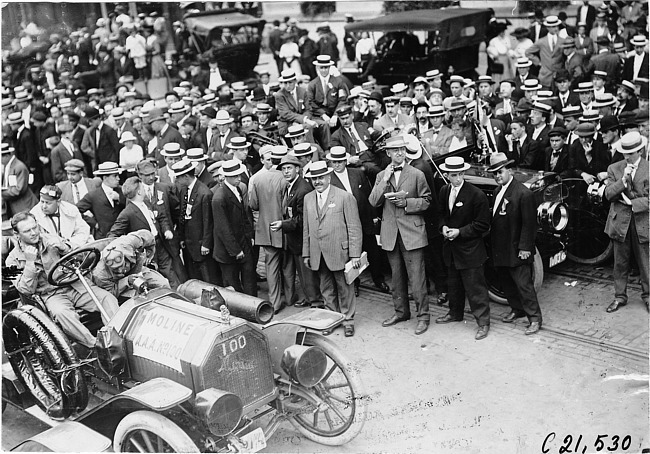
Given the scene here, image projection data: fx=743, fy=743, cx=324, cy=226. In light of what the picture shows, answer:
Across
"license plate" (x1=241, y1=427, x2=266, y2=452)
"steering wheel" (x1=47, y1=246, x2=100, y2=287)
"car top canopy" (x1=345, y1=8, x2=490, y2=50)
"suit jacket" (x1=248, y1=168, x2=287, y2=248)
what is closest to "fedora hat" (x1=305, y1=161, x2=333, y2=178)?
"suit jacket" (x1=248, y1=168, x2=287, y2=248)

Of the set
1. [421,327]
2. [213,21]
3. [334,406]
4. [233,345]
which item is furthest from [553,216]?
[213,21]

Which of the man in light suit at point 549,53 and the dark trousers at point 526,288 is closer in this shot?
the dark trousers at point 526,288

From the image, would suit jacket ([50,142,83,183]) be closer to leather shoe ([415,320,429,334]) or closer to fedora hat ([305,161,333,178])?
fedora hat ([305,161,333,178])

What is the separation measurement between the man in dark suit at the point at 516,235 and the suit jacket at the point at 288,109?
475 cm

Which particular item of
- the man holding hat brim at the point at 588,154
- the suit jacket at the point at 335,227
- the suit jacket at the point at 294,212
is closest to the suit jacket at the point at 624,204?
the man holding hat brim at the point at 588,154

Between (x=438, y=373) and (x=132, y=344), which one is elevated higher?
(x=132, y=344)

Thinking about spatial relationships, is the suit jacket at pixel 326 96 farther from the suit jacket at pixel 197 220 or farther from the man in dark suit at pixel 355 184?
the suit jacket at pixel 197 220

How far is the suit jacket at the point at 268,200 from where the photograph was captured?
8.48m

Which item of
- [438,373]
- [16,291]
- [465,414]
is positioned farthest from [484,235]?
[16,291]

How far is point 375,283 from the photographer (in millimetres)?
9242

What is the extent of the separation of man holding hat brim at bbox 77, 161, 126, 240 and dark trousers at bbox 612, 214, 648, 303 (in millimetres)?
5768

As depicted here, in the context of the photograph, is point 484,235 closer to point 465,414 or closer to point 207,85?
point 465,414

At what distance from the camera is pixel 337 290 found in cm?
823

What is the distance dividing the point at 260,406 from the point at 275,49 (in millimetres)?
17090
